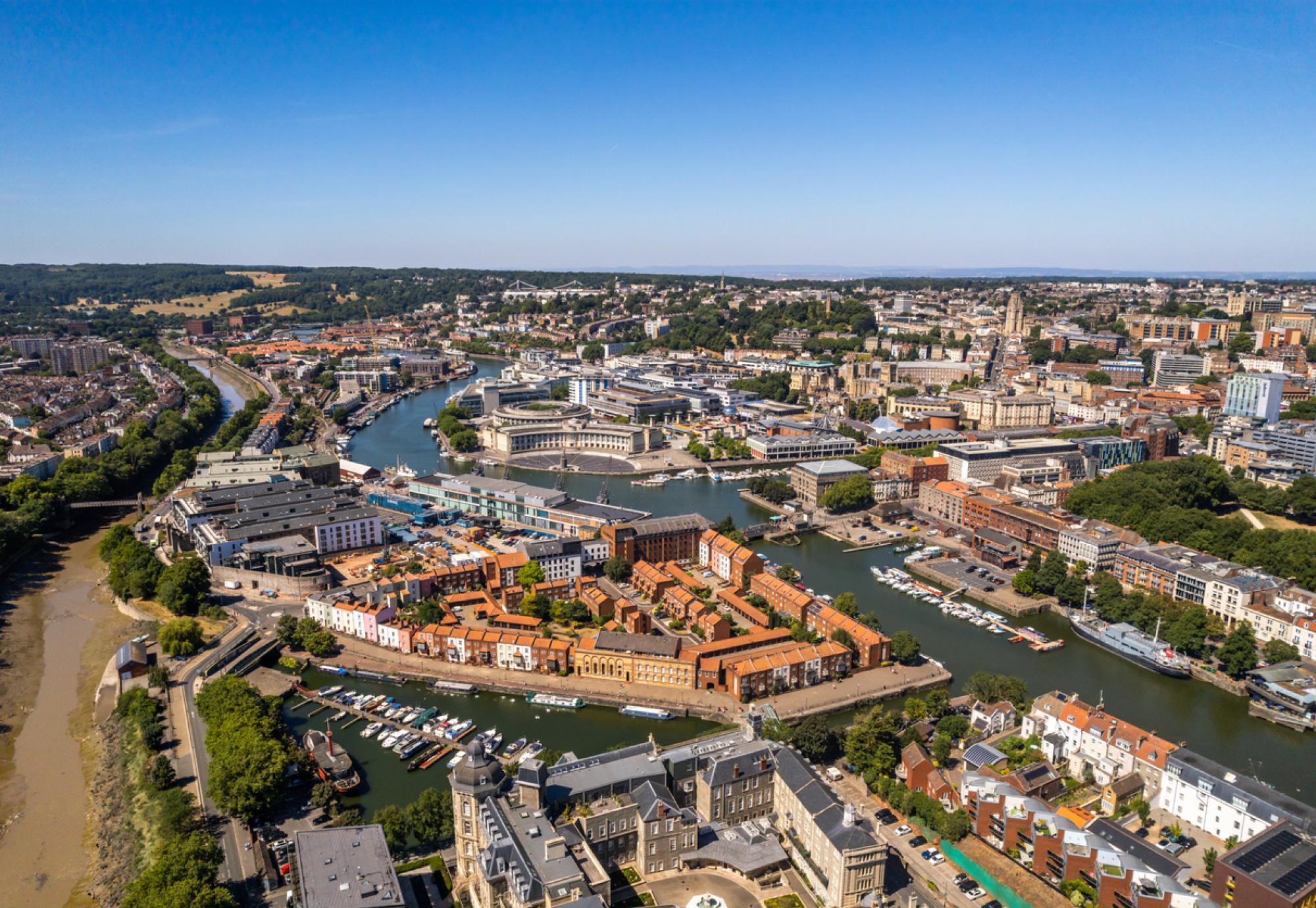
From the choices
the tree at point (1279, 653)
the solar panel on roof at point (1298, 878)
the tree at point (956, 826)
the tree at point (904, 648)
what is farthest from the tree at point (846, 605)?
the solar panel on roof at point (1298, 878)

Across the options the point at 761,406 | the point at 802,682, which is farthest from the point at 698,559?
the point at 761,406

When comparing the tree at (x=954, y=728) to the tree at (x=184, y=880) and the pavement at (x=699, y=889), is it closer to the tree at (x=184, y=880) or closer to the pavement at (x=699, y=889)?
the pavement at (x=699, y=889)

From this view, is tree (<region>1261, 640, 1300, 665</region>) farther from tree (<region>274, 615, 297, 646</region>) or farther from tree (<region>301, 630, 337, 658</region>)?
tree (<region>274, 615, 297, 646</region>)

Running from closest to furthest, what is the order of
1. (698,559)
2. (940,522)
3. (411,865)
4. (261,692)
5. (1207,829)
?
(411,865) → (1207,829) → (261,692) → (698,559) → (940,522)

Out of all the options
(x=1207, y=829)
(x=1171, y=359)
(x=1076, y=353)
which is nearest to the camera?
(x=1207, y=829)

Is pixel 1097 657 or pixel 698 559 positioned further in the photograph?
pixel 698 559

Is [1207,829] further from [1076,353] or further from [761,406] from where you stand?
[1076,353]

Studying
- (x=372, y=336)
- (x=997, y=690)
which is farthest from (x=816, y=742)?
(x=372, y=336)

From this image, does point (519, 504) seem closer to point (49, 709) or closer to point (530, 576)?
point (530, 576)
